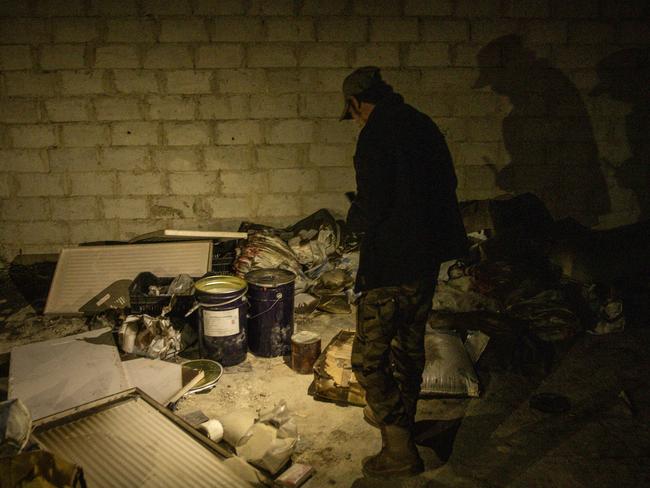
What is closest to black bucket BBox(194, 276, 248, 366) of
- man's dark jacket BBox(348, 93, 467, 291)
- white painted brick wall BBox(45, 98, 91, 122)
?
man's dark jacket BBox(348, 93, 467, 291)

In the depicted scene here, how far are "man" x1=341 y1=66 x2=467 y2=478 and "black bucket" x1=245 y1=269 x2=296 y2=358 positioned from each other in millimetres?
1240

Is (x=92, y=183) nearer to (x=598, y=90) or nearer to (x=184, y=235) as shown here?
(x=184, y=235)

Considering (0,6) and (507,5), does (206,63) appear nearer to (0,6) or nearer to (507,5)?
(0,6)

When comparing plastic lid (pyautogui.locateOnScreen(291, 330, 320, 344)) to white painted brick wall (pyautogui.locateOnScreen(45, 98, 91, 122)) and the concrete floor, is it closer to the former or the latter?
the concrete floor

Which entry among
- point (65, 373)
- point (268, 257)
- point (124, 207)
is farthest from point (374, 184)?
point (124, 207)

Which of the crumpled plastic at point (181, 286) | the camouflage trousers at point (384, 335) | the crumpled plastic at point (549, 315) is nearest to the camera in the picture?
the camouflage trousers at point (384, 335)

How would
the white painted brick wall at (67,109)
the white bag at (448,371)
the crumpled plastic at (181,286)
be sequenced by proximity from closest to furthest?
the white bag at (448,371) < the crumpled plastic at (181,286) < the white painted brick wall at (67,109)

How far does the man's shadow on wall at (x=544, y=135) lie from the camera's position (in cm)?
530

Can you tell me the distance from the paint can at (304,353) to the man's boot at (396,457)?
1.06 metres

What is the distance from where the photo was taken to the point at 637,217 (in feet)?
18.7

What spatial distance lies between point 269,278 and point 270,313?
265 millimetres

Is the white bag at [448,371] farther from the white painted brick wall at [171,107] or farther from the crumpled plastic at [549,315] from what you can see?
the white painted brick wall at [171,107]

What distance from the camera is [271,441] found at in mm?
2627

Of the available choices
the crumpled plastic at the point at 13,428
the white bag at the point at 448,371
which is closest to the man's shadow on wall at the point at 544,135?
the white bag at the point at 448,371
